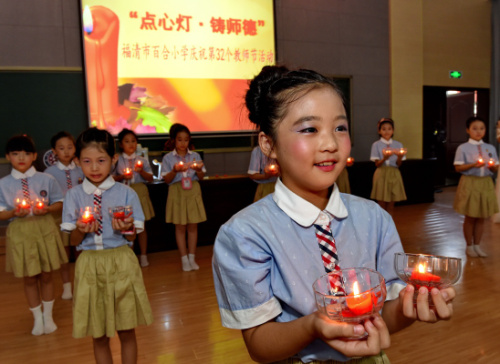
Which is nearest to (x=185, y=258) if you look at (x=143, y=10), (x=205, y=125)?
(x=205, y=125)

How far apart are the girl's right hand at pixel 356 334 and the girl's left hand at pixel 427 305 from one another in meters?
0.10

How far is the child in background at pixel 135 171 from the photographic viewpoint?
3945 mm

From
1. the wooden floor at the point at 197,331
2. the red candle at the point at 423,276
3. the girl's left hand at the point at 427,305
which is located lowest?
the wooden floor at the point at 197,331

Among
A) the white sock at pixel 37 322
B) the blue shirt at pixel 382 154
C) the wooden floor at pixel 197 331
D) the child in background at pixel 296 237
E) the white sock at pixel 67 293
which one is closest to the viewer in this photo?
the child in background at pixel 296 237

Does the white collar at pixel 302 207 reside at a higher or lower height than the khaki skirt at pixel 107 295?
higher

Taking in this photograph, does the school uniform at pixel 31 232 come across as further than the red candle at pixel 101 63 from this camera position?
No

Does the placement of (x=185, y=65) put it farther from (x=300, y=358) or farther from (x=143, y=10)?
(x=300, y=358)

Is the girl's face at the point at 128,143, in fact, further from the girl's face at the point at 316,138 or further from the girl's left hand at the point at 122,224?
the girl's face at the point at 316,138

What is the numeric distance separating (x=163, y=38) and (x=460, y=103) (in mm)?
6585

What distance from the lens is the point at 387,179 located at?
193 inches

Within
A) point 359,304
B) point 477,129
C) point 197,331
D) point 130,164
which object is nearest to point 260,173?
point 130,164

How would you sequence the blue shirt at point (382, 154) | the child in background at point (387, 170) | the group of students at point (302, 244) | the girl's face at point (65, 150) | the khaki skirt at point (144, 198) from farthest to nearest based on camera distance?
the blue shirt at point (382, 154) < the child in background at point (387, 170) < the khaki skirt at point (144, 198) < the girl's face at point (65, 150) < the group of students at point (302, 244)

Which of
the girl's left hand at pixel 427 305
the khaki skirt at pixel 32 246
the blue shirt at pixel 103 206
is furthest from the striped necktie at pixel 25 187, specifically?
the girl's left hand at pixel 427 305

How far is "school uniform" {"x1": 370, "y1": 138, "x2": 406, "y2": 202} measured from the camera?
16.0ft
